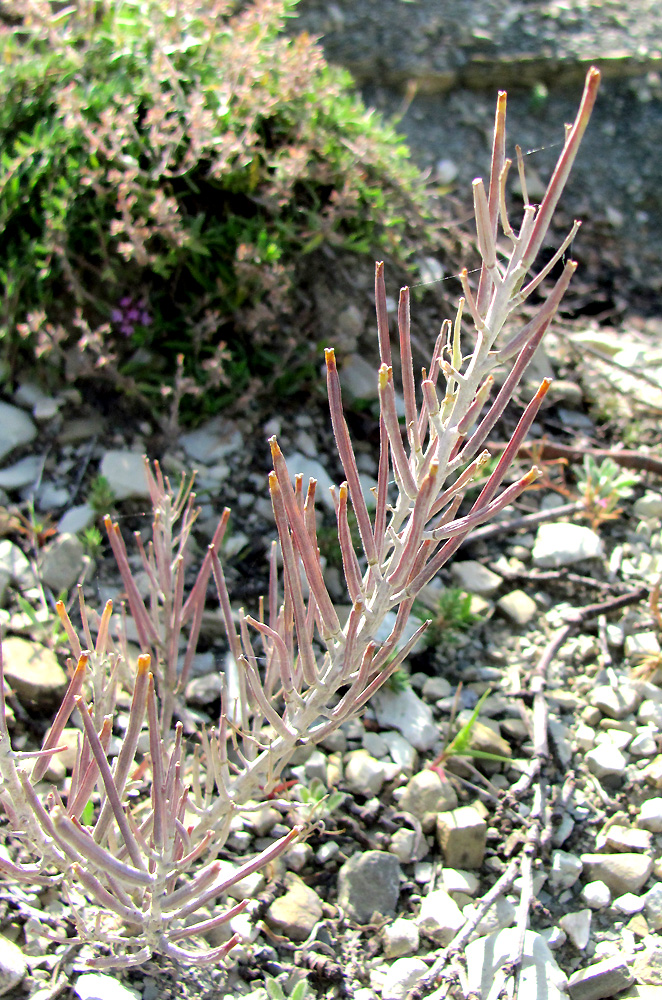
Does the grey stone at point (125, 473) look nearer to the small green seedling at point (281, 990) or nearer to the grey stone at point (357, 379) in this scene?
the grey stone at point (357, 379)

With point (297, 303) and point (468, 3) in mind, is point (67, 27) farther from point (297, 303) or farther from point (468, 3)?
point (468, 3)

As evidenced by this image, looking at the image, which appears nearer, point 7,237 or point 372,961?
point 372,961

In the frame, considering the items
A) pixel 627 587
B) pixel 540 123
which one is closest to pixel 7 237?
pixel 627 587

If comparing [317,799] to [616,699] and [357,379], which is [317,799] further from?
[357,379]

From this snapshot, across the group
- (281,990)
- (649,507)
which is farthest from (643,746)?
(281,990)

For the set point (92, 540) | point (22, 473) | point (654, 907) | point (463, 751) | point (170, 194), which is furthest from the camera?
point (170, 194)

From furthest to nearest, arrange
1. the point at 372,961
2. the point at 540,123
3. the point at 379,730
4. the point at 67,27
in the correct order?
the point at 540,123 → the point at 67,27 → the point at 379,730 → the point at 372,961

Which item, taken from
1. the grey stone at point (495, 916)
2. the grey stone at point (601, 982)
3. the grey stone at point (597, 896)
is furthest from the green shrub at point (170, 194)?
the grey stone at point (601, 982)
